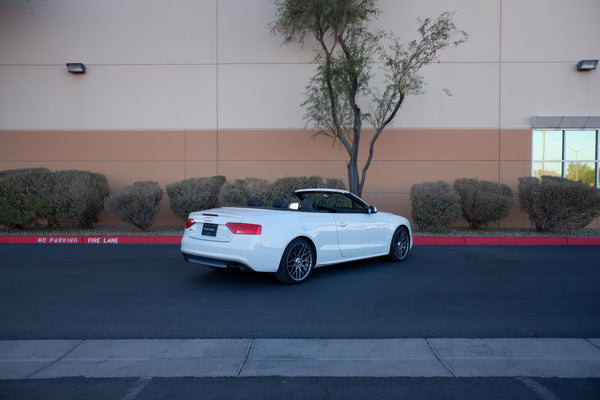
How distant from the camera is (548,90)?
1413cm

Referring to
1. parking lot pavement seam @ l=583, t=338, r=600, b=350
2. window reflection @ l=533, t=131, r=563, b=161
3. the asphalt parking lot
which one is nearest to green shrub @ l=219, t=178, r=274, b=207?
the asphalt parking lot

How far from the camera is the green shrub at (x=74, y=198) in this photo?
39.3 feet

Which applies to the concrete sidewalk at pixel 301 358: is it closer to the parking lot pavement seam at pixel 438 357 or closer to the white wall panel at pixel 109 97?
the parking lot pavement seam at pixel 438 357

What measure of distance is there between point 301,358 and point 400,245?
16.4 ft

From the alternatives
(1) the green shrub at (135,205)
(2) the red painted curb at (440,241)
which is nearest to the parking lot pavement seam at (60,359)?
(1) the green shrub at (135,205)

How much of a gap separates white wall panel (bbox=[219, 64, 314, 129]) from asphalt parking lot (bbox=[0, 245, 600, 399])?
719 cm

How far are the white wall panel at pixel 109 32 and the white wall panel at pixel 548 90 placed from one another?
32.1 ft

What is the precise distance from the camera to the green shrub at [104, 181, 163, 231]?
1170 centimetres

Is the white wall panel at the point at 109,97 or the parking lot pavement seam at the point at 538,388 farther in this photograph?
the white wall panel at the point at 109,97

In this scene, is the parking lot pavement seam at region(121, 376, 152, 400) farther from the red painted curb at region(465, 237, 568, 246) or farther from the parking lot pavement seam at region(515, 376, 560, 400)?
the red painted curb at region(465, 237, 568, 246)

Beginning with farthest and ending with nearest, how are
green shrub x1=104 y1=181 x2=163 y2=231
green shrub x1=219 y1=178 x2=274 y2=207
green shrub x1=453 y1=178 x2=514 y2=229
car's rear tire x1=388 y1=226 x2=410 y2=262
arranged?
green shrub x1=453 y1=178 x2=514 y2=229 < green shrub x1=219 y1=178 x2=274 y2=207 < green shrub x1=104 y1=181 x2=163 y2=231 < car's rear tire x1=388 y1=226 x2=410 y2=262

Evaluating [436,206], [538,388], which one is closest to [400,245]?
Answer: [436,206]

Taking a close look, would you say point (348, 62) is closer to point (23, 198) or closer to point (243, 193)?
point (243, 193)

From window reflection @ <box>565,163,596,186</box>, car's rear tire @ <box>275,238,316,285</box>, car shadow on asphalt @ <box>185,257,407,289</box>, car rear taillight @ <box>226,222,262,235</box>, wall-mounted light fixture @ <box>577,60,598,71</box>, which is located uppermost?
wall-mounted light fixture @ <box>577,60,598,71</box>
